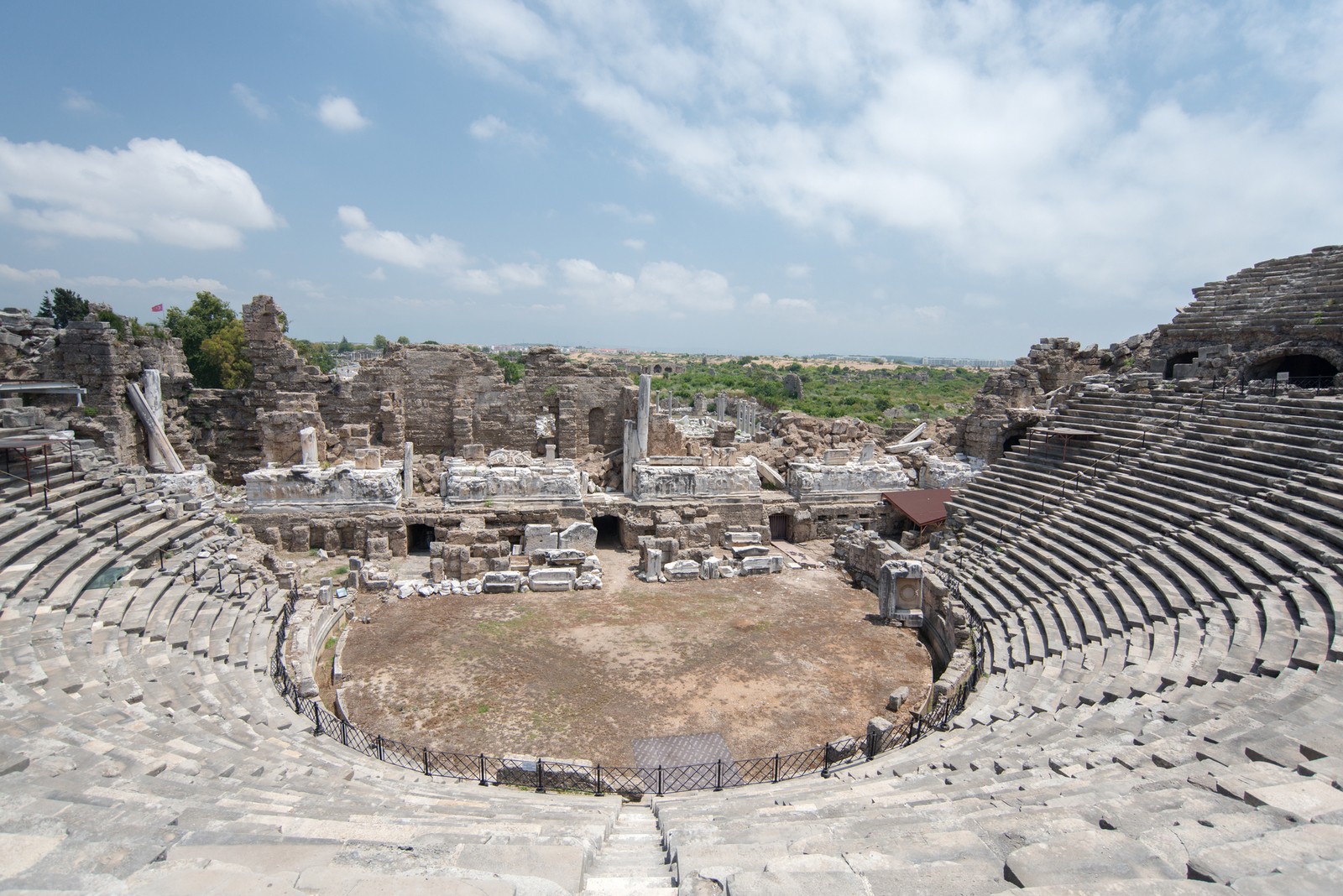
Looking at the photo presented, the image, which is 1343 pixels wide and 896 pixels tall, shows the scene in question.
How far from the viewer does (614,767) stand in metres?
9.36

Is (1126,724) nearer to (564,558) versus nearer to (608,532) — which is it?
(564,558)

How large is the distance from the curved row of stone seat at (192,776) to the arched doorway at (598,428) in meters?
13.5

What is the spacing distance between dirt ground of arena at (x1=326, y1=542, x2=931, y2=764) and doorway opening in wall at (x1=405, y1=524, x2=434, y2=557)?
221 centimetres

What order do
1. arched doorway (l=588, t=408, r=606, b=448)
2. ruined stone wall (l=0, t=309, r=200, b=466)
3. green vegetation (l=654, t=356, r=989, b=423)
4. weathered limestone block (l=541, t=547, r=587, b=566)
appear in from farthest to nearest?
1. green vegetation (l=654, t=356, r=989, b=423)
2. arched doorway (l=588, t=408, r=606, b=448)
3. ruined stone wall (l=0, t=309, r=200, b=466)
4. weathered limestone block (l=541, t=547, r=587, b=566)

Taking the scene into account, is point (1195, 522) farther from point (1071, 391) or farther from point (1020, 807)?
point (1071, 391)

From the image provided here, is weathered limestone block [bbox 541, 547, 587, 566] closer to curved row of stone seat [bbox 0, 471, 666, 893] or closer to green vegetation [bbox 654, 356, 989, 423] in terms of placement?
curved row of stone seat [bbox 0, 471, 666, 893]

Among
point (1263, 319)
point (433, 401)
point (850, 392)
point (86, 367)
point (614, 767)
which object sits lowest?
point (614, 767)

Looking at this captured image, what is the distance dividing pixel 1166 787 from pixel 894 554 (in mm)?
11016

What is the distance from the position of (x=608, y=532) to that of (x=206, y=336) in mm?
31249

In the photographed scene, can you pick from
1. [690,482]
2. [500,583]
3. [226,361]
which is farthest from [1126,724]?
[226,361]

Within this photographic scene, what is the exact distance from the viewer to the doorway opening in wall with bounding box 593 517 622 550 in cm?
2083

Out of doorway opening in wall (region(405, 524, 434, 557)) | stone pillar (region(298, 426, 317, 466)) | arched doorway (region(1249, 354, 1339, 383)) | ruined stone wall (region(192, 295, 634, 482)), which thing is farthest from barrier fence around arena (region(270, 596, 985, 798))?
arched doorway (region(1249, 354, 1339, 383))

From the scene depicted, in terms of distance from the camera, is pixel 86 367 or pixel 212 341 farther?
pixel 212 341

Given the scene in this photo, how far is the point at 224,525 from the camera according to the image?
1591 cm
